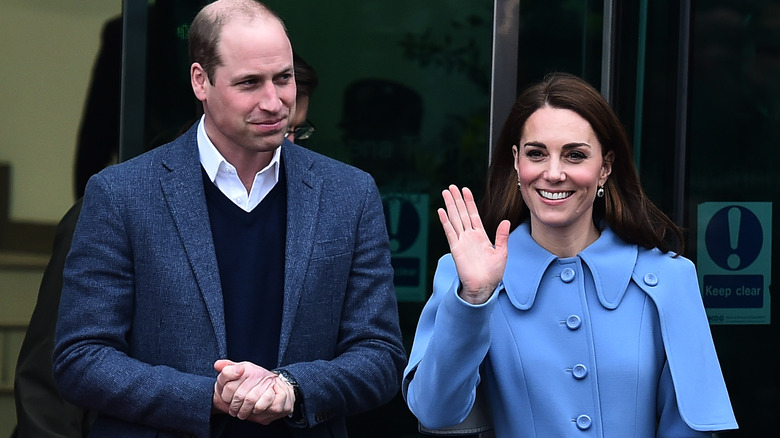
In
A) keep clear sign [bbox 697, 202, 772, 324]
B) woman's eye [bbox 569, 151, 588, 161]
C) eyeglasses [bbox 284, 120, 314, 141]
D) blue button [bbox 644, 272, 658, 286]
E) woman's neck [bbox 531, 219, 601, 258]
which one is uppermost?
woman's eye [bbox 569, 151, 588, 161]

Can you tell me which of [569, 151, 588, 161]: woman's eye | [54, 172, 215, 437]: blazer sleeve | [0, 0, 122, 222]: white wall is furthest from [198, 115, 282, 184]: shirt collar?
[0, 0, 122, 222]: white wall

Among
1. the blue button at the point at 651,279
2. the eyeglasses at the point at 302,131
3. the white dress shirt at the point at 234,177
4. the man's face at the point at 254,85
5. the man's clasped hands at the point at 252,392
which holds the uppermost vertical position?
the man's face at the point at 254,85

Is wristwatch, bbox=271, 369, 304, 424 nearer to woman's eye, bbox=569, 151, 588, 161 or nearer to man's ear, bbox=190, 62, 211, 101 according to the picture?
man's ear, bbox=190, 62, 211, 101

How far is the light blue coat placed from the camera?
2.95 m

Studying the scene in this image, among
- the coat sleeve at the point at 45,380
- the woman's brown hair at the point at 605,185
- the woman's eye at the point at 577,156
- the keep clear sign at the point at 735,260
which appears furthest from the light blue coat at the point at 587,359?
the keep clear sign at the point at 735,260

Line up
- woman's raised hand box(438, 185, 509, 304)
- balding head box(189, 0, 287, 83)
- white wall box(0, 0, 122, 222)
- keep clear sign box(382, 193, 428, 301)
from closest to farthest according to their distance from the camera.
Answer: woman's raised hand box(438, 185, 509, 304), balding head box(189, 0, 287, 83), white wall box(0, 0, 122, 222), keep clear sign box(382, 193, 428, 301)

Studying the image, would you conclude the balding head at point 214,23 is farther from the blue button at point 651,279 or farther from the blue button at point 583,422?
the blue button at point 583,422

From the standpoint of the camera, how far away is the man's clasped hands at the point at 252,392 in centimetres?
283

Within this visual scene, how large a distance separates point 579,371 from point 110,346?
108 centimetres

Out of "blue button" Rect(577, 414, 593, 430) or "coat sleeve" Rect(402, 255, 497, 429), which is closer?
"coat sleeve" Rect(402, 255, 497, 429)

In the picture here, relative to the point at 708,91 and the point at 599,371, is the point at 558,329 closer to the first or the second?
the point at 599,371

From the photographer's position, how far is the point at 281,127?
3059mm

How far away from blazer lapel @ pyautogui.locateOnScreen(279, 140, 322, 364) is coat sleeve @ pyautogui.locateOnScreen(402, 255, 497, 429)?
313mm

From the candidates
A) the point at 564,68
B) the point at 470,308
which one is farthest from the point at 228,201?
the point at 564,68
